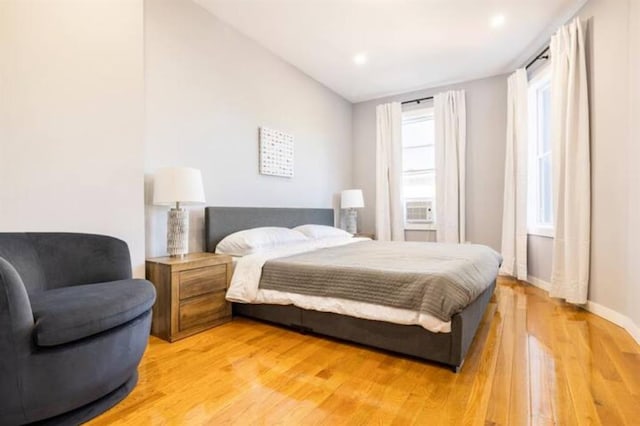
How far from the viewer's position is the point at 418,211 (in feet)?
16.6

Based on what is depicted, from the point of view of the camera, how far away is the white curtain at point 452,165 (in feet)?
15.3

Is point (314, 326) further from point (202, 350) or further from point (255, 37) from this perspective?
point (255, 37)

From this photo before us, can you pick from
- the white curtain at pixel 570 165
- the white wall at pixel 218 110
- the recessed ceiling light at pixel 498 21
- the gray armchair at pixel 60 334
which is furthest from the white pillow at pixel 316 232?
the recessed ceiling light at pixel 498 21

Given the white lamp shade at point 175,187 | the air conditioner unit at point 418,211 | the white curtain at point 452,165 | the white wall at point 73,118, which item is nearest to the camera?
the white wall at point 73,118

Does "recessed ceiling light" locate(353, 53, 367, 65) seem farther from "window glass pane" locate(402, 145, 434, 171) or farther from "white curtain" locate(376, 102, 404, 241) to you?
"window glass pane" locate(402, 145, 434, 171)

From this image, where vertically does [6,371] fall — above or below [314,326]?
above

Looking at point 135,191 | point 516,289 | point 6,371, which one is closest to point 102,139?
point 135,191

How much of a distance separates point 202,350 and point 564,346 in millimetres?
2349

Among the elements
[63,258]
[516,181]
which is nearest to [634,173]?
[516,181]

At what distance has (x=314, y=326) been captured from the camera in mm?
2254

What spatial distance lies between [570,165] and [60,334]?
382 centimetres

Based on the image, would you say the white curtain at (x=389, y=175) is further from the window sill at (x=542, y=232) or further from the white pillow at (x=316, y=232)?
the window sill at (x=542, y=232)

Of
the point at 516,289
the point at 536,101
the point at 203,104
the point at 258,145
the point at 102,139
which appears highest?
the point at 536,101

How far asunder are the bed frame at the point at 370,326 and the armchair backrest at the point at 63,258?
3.33 feet
